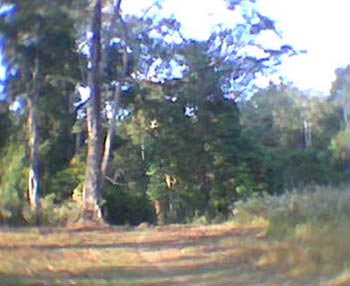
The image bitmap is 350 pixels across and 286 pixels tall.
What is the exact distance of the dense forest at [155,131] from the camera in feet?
127

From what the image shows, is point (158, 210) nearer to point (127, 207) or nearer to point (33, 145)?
point (127, 207)

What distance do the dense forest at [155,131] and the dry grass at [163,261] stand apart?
1439 centimetres

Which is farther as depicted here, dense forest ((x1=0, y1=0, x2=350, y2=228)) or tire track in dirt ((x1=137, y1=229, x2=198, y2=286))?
dense forest ((x1=0, y1=0, x2=350, y2=228))

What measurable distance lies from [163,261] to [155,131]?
91.9 ft

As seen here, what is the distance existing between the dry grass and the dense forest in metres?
14.4

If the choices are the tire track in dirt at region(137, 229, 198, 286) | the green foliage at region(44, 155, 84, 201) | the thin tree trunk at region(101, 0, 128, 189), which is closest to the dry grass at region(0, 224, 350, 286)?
the tire track in dirt at region(137, 229, 198, 286)

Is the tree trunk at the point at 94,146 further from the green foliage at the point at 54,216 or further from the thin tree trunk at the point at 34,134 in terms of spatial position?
the thin tree trunk at the point at 34,134

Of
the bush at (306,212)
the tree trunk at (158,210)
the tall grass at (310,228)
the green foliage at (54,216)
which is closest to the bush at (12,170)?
the green foliage at (54,216)

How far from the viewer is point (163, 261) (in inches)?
696

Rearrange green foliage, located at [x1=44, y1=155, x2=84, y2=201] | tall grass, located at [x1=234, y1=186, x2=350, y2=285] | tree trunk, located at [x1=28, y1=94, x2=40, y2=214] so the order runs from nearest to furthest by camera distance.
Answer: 1. tall grass, located at [x1=234, y1=186, x2=350, y2=285]
2. tree trunk, located at [x1=28, y1=94, x2=40, y2=214]
3. green foliage, located at [x1=44, y1=155, x2=84, y2=201]

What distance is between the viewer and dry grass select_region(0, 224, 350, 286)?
13883 mm

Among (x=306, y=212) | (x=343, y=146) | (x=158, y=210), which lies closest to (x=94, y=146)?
(x=343, y=146)

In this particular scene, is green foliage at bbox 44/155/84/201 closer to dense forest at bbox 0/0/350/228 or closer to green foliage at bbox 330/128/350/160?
dense forest at bbox 0/0/350/228

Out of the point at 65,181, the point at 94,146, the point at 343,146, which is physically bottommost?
the point at 65,181
